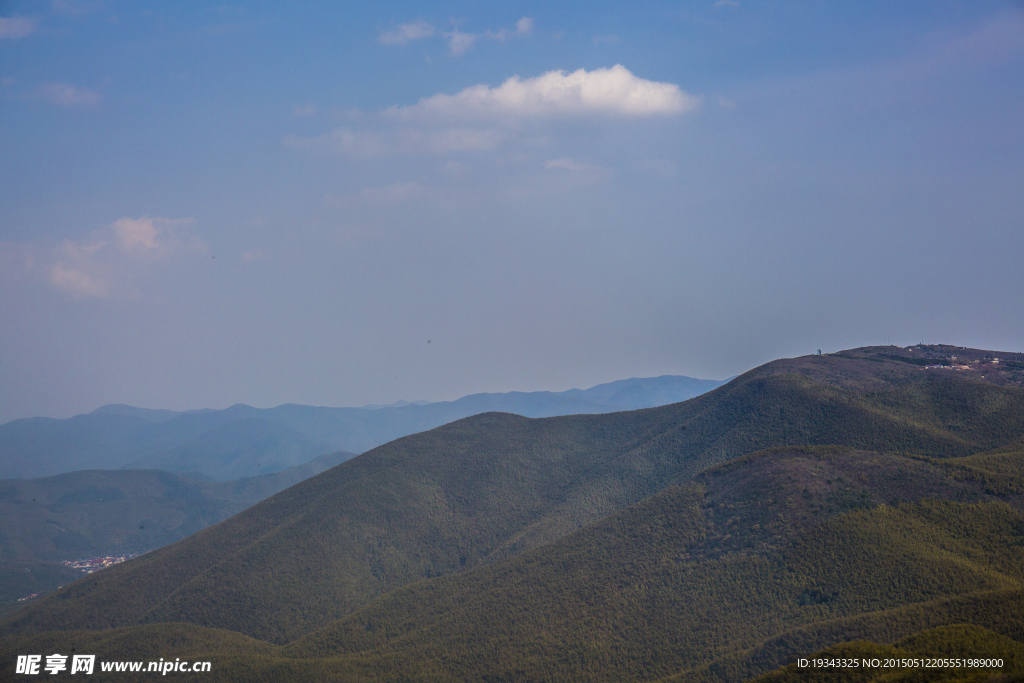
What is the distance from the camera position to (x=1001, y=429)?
112500mm

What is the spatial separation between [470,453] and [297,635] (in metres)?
66.6

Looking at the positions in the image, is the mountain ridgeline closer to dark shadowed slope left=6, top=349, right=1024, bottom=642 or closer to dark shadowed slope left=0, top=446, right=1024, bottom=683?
dark shadowed slope left=0, top=446, right=1024, bottom=683

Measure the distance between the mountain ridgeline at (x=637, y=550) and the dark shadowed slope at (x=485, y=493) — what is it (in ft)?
1.80

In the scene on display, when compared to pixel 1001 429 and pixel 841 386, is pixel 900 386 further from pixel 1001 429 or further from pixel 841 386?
pixel 1001 429

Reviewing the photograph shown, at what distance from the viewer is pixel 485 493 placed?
497 feet

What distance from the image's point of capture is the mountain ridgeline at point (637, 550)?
67938mm

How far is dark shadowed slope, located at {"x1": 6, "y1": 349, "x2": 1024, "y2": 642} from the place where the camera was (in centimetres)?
11812

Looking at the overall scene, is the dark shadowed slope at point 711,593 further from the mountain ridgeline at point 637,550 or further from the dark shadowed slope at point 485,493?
the dark shadowed slope at point 485,493

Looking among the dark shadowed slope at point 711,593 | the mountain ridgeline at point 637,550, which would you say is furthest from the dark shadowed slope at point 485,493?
the dark shadowed slope at point 711,593

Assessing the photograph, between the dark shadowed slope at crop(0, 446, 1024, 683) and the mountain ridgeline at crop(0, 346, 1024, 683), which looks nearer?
the dark shadowed slope at crop(0, 446, 1024, 683)

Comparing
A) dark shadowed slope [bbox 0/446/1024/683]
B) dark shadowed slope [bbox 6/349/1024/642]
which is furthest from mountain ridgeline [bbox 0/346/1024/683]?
dark shadowed slope [bbox 6/349/1024/642]

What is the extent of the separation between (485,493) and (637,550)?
6549 cm

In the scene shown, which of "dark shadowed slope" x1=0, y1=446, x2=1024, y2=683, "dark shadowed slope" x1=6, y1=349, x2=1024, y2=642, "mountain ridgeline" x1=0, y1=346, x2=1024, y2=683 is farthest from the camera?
"dark shadowed slope" x1=6, y1=349, x2=1024, y2=642

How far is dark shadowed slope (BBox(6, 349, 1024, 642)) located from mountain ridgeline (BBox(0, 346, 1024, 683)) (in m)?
0.55
